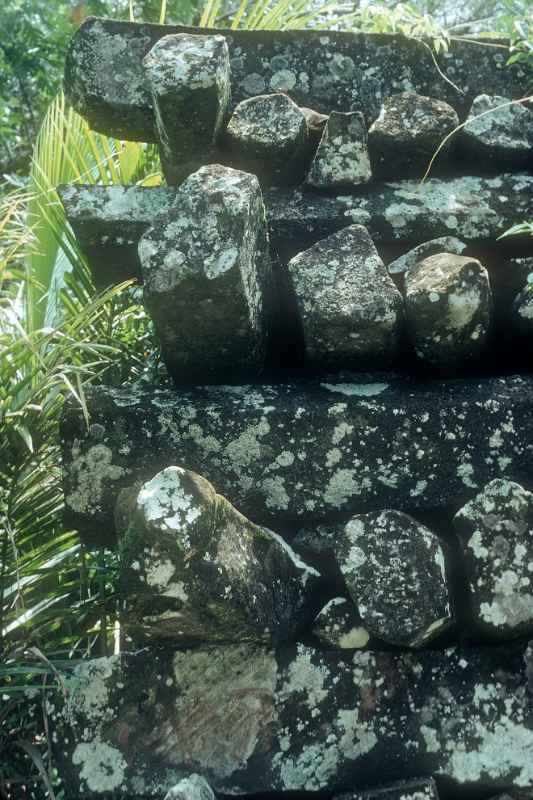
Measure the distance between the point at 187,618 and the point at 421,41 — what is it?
5.55ft

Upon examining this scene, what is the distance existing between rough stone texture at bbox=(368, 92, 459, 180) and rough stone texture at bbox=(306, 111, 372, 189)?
6 centimetres

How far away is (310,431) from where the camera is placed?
189cm

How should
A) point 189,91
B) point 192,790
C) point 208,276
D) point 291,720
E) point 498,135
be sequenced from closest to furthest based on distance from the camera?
point 192,790, point 291,720, point 208,276, point 189,91, point 498,135

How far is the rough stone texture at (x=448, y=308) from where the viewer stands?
1.89 metres

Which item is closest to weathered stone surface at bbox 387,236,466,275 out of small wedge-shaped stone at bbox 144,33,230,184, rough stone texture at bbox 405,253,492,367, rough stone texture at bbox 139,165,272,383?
rough stone texture at bbox 405,253,492,367

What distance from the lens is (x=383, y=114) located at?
89.2 inches

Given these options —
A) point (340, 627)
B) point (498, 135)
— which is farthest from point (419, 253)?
point (340, 627)

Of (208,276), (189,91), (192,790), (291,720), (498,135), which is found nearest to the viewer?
(192,790)

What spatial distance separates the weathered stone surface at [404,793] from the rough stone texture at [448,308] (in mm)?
873

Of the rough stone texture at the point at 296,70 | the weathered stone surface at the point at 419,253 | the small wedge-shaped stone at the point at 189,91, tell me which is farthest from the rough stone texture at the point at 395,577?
the rough stone texture at the point at 296,70

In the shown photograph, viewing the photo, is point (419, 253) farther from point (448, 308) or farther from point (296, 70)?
point (296, 70)

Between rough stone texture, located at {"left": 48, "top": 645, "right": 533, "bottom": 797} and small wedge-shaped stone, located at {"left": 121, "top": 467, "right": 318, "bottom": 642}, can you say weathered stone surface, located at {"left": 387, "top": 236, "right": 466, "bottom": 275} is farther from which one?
rough stone texture, located at {"left": 48, "top": 645, "right": 533, "bottom": 797}

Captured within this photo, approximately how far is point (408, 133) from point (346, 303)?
60 centimetres

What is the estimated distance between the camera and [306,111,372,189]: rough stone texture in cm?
220
